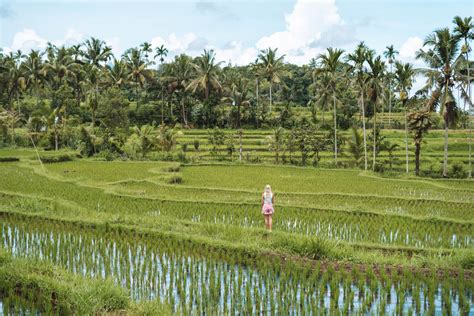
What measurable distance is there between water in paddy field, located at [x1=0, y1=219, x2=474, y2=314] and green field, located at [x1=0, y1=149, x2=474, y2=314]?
26mm

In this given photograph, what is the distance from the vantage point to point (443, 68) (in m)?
22.7

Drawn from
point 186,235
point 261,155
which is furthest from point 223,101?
point 186,235

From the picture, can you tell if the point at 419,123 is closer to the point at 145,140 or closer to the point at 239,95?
the point at 145,140

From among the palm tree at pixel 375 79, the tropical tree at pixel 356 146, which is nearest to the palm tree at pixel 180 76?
the tropical tree at pixel 356 146

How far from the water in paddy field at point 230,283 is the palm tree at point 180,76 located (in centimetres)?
3027

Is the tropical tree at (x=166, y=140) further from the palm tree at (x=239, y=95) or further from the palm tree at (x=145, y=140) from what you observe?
the palm tree at (x=239, y=95)

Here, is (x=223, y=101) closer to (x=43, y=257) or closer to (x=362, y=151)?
(x=362, y=151)

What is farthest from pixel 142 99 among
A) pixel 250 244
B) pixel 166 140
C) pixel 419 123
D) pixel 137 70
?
pixel 250 244

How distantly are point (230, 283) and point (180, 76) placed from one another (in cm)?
3304

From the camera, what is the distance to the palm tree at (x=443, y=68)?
22.3 meters

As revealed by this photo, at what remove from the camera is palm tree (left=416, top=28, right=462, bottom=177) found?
2233 centimetres

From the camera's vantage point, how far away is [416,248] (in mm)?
9234

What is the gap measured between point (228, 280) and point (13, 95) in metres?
39.9

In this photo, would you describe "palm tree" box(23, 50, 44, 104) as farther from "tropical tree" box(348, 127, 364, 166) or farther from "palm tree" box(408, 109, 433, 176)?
"palm tree" box(408, 109, 433, 176)
